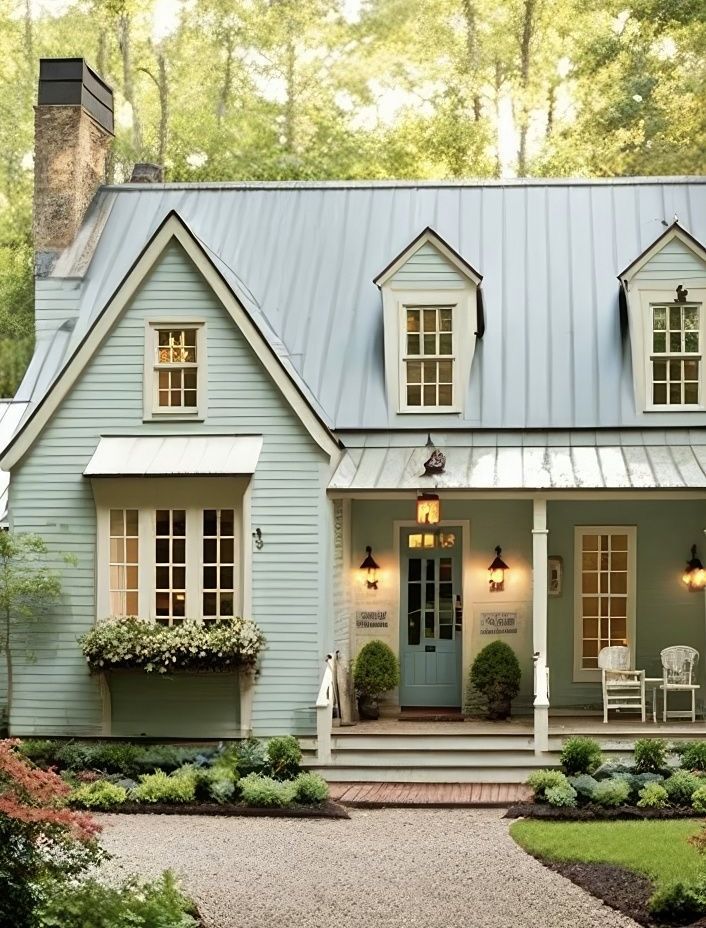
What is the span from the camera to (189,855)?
13.0 metres

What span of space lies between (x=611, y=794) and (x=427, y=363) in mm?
6775

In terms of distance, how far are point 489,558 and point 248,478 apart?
Answer: 12.1 feet

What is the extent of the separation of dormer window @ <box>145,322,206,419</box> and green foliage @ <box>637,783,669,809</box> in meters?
7.29

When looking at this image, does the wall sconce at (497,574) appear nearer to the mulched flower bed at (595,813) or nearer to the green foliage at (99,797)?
the mulched flower bed at (595,813)

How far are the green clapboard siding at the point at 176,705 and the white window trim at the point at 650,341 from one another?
21.8 feet

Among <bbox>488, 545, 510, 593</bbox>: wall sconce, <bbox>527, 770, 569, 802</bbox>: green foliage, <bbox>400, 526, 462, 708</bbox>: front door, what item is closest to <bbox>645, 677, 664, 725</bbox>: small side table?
<bbox>488, 545, 510, 593</bbox>: wall sconce

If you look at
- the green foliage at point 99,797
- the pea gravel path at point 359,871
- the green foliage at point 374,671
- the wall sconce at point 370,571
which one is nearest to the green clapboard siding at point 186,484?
the green foliage at point 374,671

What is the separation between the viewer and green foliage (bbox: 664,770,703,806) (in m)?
14.9

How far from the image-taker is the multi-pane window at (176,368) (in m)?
18.3

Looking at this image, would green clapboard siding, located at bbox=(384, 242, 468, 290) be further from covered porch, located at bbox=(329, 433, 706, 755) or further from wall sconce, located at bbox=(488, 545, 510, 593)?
wall sconce, located at bbox=(488, 545, 510, 593)

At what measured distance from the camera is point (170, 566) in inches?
706

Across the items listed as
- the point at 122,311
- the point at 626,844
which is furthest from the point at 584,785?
the point at 122,311

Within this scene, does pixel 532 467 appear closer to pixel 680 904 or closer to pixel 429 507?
pixel 429 507

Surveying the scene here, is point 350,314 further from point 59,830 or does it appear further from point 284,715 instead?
point 59,830
